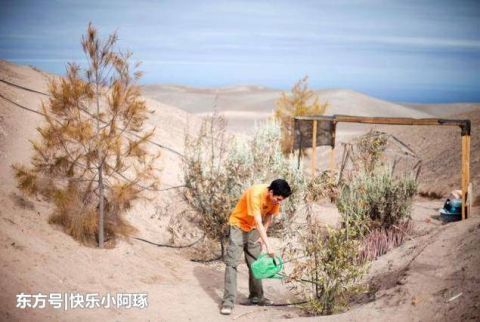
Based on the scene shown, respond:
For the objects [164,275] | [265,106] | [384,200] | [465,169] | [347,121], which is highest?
[265,106]

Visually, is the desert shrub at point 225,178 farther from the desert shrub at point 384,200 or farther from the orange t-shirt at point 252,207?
the orange t-shirt at point 252,207

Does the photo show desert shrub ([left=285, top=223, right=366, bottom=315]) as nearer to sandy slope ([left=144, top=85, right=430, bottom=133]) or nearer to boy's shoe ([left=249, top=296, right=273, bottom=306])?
boy's shoe ([left=249, top=296, right=273, bottom=306])

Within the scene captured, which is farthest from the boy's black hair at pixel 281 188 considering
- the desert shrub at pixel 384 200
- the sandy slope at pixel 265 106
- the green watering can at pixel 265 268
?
the sandy slope at pixel 265 106

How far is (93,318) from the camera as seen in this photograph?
5.26 meters

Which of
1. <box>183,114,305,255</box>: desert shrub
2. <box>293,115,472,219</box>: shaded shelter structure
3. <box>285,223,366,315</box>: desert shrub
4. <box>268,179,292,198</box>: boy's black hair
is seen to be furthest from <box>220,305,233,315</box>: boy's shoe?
<box>293,115,472,219</box>: shaded shelter structure

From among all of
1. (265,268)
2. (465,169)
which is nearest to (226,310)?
(265,268)

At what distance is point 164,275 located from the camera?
712 cm

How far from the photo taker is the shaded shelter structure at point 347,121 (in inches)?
390

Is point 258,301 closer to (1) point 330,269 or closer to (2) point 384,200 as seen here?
(1) point 330,269

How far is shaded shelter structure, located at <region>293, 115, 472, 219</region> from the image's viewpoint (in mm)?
9906

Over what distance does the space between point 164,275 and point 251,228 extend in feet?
6.41

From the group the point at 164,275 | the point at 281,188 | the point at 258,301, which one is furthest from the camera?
the point at 164,275

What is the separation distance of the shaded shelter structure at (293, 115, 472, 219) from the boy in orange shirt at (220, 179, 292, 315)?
5.59 m

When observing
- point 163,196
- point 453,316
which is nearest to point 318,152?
point 163,196
